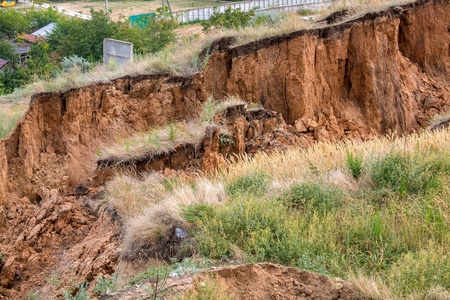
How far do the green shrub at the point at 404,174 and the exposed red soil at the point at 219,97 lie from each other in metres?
4.02

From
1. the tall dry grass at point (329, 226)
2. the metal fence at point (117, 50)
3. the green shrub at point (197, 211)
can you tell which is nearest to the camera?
the tall dry grass at point (329, 226)

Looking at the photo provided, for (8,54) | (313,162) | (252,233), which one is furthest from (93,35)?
(252,233)

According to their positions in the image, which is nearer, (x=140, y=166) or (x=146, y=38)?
(x=140, y=166)

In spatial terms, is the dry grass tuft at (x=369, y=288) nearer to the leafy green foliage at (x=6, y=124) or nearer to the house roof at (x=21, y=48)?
the leafy green foliage at (x=6, y=124)

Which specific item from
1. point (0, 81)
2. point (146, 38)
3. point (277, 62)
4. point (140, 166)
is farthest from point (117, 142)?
point (0, 81)

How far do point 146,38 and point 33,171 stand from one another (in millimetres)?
17877

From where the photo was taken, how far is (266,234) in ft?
18.0

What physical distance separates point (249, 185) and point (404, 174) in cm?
242

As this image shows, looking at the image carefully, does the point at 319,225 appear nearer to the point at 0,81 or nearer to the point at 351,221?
the point at 351,221

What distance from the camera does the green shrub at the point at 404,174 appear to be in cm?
702

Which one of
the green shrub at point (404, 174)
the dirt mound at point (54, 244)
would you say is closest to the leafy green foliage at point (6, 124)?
the dirt mound at point (54, 244)

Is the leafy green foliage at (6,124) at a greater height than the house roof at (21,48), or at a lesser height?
lesser

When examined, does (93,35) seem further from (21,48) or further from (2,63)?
(21,48)

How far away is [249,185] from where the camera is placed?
24.6 feet
